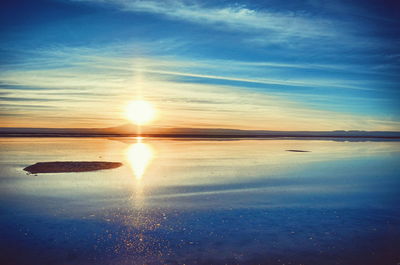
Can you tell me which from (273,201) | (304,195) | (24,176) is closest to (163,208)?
(273,201)

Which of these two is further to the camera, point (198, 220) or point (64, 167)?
point (64, 167)

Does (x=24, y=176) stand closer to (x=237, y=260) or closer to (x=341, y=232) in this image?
(x=237, y=260)

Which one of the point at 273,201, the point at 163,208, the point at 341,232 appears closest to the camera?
the point at 341,232

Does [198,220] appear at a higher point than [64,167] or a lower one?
lower

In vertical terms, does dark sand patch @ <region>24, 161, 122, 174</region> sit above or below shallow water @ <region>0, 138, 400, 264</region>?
above

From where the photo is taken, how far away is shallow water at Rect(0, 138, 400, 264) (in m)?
7.79

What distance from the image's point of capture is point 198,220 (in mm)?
10438

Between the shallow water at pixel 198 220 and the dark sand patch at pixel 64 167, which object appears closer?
the shallow water at pixel 198 220

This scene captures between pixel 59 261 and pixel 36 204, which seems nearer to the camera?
pixel 59 261

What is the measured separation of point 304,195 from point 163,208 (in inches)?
257

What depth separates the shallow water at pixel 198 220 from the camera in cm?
779

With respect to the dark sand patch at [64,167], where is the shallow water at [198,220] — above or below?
below

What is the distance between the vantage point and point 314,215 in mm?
11047

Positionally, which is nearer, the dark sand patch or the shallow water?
the shallow water
